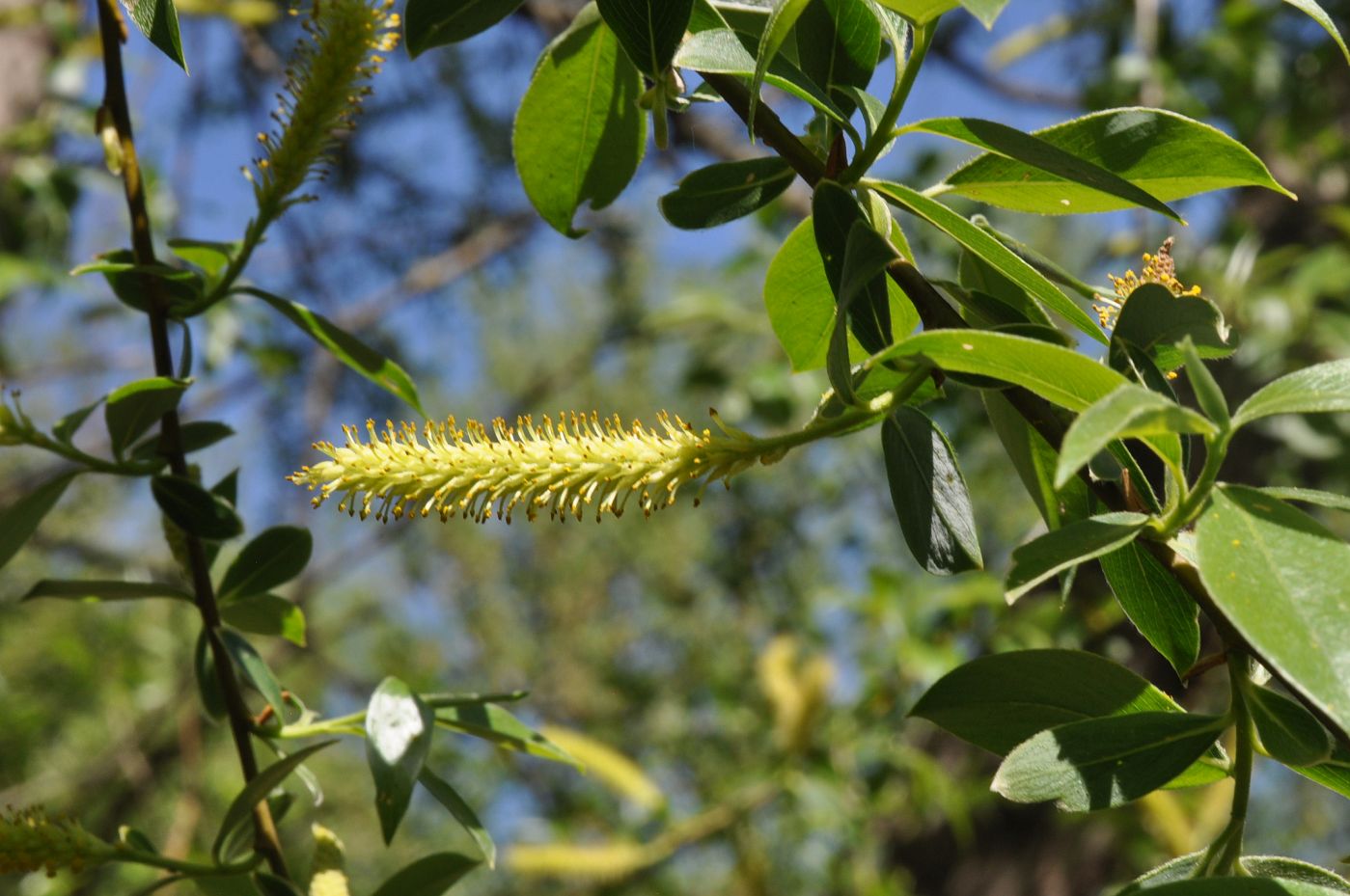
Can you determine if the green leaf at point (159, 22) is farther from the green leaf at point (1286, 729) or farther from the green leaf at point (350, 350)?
the green leaf at point (1286, 729)

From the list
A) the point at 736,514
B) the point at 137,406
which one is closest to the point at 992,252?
the point at 137,406

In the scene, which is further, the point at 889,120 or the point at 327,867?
the point at 327,867

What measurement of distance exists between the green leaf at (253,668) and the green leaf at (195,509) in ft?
0.18

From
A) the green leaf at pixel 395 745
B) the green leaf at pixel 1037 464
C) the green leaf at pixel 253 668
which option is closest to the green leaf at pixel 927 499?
the green leaf at pixel 1037 464

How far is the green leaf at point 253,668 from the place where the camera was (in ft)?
2.05

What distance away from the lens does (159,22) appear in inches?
18.9

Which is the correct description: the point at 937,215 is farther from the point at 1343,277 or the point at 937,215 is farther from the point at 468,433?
the point at 1343,277

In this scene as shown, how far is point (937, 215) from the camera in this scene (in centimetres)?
49

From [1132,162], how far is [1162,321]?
8cm

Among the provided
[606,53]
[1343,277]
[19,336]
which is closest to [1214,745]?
[606,53]

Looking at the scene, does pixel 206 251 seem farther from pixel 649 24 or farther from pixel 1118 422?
pixel 1118 422

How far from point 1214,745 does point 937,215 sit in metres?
0.26

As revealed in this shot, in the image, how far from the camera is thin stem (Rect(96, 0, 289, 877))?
0.65 metres

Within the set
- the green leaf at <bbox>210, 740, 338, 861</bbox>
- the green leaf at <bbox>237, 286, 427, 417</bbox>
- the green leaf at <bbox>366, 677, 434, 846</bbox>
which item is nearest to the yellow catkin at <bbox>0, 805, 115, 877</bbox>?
the green leaf at <bbox>210, 740, 338, 861</bbox>
